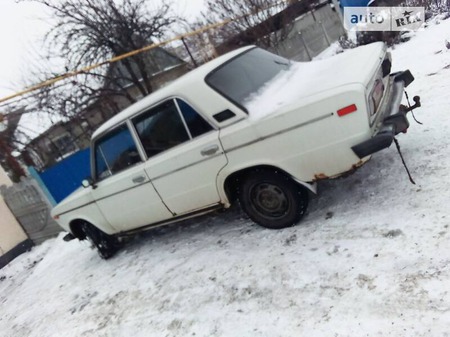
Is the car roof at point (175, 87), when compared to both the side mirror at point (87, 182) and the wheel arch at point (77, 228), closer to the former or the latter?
the side mirror at point (87, 182)

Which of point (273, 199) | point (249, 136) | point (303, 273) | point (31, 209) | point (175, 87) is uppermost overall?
point (175, 87)

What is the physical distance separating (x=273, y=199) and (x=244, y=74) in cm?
134

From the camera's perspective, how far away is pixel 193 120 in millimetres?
3955

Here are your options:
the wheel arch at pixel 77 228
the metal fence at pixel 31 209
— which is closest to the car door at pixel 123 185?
the wheel arch at pixel 77 228

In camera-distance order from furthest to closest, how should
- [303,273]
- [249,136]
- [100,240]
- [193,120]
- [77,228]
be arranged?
[77,228], [100,240], [193,120], [249,136], [303,273]

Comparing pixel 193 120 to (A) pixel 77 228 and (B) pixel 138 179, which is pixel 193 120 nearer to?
(B) pixel 138 179

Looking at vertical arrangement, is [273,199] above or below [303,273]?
above

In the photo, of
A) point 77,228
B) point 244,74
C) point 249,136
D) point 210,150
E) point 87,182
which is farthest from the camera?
point 77,228

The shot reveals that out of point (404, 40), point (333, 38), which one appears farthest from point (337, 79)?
point (333, 38)

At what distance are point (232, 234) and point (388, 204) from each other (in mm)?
1747

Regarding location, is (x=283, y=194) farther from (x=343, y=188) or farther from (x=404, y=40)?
(x=404, y=40)

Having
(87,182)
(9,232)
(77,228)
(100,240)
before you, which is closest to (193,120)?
(87,182)

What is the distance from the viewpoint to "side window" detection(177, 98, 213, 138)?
390 centimetres

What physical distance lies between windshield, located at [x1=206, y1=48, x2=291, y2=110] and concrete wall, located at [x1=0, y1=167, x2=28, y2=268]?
7145 millimetres
